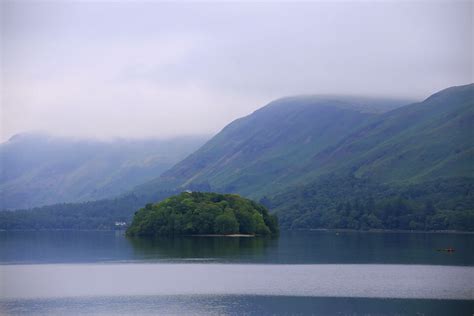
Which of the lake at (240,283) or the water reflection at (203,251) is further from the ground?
the water reflection at (203,251)

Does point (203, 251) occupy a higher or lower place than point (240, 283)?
higher

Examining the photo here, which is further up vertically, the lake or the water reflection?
the water reflection

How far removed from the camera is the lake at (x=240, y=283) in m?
89.4

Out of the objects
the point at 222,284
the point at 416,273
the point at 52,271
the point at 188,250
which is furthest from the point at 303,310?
the point at 188,250

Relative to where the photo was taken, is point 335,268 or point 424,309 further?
point 335,268

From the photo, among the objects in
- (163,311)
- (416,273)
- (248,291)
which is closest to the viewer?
(163,311)

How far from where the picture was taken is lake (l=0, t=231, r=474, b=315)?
293 feet

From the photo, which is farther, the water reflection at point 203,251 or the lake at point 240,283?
the water reflection at point 203,251

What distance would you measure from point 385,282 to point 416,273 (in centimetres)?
1353

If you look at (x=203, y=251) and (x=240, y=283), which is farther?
(x=203, y=251)

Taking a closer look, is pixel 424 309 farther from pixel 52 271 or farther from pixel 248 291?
pixel 52 271

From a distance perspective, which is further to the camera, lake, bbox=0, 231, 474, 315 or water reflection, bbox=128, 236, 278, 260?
water reflection, bbox=128, 236, 278, 260

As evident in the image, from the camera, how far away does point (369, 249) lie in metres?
182

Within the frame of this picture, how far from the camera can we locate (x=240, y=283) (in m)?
110
